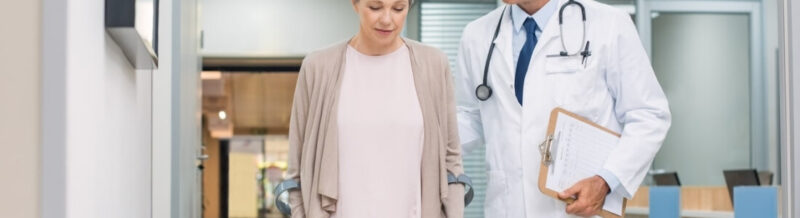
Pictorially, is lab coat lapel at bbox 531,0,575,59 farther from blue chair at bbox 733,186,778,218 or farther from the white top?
blue chair at bbox 733,186,778,218

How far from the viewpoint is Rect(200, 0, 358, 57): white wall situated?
6.15m

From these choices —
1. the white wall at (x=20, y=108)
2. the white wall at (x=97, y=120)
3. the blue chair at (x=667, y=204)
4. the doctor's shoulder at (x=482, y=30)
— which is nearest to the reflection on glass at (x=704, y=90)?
the blue chair at (x=667, y=204)

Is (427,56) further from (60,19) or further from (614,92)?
(60,19)

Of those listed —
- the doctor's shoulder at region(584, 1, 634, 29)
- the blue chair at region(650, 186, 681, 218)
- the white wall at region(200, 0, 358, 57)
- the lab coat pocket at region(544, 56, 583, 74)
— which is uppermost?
the white wall at region(200, 0, 358, 57)

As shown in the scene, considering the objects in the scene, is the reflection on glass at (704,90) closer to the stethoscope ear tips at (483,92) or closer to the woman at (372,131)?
the stethoscope ear tips at (483,92)

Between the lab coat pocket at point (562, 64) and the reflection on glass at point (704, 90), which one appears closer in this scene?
the lab coat pocket at point (562, 64)

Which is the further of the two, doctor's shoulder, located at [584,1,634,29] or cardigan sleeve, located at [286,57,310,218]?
doctor's shoulder, located at [584,1,634,29]

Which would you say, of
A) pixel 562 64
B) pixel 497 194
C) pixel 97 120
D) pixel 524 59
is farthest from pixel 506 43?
pixel 97 120

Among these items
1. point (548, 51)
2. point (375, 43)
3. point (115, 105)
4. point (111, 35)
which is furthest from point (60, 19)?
point (548, 51)

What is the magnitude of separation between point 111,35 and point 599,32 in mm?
1399

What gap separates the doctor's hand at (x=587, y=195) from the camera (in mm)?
3086

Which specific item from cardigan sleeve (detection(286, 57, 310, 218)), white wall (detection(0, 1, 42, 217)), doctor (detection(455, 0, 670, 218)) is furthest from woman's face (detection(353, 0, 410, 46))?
white wall (detection(0, 1, 42, 217))

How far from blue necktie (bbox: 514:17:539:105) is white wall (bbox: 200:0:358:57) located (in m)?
2.89

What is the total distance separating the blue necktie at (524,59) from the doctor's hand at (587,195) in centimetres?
28
